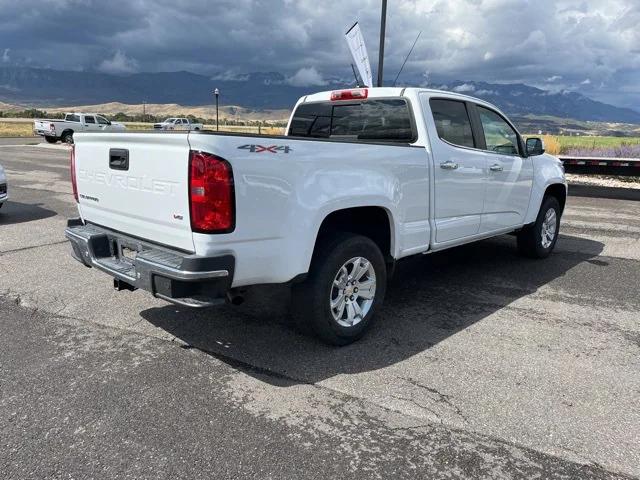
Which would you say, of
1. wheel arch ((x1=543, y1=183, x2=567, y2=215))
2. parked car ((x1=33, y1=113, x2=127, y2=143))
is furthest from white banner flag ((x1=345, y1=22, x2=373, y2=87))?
parked car ((x1=33, y1=113, x2=127, y2=143))

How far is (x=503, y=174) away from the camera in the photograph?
5.64 m

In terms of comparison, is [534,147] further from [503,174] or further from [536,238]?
[536,238]

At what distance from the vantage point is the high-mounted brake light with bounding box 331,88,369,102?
16.4 feet

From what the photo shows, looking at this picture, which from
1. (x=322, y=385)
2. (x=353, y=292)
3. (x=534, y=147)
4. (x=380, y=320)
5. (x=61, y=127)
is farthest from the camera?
(x=61, y=127)

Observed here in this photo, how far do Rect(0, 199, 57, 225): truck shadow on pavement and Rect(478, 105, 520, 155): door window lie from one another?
7.31 metres

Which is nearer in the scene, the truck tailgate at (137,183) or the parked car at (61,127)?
the truck tailgate at (137,183)

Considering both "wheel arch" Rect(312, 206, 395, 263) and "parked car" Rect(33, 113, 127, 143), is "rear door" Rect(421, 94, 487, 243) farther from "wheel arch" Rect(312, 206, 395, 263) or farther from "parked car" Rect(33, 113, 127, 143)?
"parked car" Rect(33, 113, 127, 143)

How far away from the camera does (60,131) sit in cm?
3303

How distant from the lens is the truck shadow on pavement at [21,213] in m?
8.74

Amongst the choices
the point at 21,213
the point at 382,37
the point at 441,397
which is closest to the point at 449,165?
the point at 441,397

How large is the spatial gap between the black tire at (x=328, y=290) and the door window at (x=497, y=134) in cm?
229

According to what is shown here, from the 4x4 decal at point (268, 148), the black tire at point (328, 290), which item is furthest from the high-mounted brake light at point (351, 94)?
the 4x4 decal at point (268, 148)

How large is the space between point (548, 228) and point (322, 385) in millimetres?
4690

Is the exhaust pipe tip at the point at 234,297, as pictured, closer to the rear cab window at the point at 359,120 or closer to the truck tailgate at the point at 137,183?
the truck tailgate at the point at 137,183
